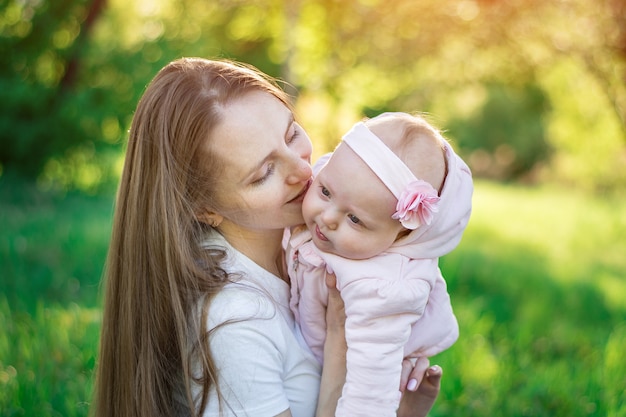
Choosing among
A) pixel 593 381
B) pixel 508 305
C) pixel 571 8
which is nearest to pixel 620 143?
pixel 571 8

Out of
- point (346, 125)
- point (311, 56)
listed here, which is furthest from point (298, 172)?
point (346, 125)

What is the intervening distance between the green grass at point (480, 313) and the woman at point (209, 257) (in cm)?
110

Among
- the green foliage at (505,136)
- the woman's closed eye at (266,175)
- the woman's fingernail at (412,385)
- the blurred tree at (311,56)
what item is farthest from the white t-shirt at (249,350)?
the green foliage at (505,136)

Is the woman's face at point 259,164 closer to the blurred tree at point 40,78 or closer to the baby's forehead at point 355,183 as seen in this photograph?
the baby's forehead at point 355,183

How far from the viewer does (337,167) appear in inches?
71.7

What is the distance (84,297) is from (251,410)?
3.19 m

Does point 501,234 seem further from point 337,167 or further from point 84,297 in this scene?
point 337,167

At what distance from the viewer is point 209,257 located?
191 centimetres

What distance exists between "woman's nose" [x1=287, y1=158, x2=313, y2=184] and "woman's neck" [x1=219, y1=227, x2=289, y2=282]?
190 millimetres

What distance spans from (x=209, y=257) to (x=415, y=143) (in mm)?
611

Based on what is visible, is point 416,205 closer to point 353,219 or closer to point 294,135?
point 353,219

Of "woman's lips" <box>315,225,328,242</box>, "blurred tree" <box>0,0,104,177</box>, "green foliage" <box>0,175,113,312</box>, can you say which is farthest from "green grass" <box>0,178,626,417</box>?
"woman's lips" <box>315,225,328,242</box>

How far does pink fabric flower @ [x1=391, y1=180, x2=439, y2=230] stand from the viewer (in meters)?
1.69

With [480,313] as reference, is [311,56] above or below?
below
